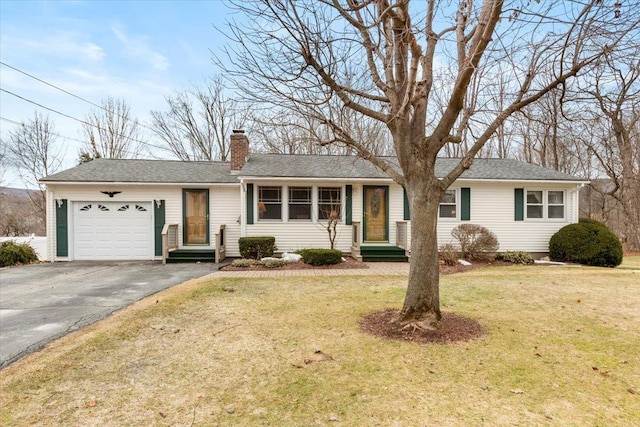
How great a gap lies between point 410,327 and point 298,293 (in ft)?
9.63

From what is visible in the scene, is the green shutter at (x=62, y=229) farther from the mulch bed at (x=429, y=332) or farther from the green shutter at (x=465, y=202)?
the green shutter at (x=465, y=202)

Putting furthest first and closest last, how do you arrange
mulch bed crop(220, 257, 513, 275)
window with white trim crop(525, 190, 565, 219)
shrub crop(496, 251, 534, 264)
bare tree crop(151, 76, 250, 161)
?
bare tree crop(151, 76, 250, 161) → window with white trim crop(525, 190, 565, 219) → shrub crop(496, 251, 534, 264) → mulch bed crop(220, 257, 513, 275)

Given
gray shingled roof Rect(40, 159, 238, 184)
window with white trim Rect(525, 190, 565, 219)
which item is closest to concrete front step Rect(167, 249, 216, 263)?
gray shingled roof Rect(40, 159, 238, 184)

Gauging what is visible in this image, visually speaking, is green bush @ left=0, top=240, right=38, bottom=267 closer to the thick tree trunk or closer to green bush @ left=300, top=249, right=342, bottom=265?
green bush @ left=300, top=249, right=342, bottom=265

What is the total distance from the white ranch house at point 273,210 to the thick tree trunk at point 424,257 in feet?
22.1

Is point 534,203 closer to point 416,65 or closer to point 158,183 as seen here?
point 416,65

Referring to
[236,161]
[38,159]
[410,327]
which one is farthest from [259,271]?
[38,159]

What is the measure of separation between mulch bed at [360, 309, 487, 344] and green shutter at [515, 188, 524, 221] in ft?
29.6

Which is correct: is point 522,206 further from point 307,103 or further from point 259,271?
point 307,103

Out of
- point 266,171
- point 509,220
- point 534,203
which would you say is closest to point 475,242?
point 509,220

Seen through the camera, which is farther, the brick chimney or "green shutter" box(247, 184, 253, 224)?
the brick chimney

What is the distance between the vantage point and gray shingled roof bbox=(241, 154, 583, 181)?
12.0m

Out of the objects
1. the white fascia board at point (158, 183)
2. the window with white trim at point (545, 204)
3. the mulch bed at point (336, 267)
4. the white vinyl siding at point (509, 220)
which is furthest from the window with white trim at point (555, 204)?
the white fascia board at point (158, 183)

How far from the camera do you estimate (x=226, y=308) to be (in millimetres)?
5898
